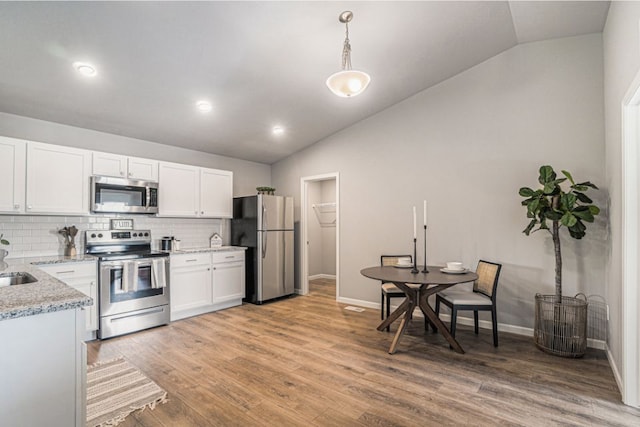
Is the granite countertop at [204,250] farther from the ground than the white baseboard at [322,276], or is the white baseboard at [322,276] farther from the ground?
the granite countertop at [204,250]

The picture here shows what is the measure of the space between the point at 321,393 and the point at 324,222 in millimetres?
5139

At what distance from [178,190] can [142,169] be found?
53cm

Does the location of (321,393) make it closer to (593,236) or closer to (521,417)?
(521,417)

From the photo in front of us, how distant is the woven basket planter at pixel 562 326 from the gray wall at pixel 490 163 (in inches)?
15.9

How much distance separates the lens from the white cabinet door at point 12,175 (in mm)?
3125

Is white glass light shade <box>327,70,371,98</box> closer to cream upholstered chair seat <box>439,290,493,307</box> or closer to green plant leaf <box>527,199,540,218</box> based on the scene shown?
green plant leaf <box>527,199,540,218</box>

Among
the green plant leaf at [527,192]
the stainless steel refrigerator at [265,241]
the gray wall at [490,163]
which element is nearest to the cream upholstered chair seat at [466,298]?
the gray wall at [490,163]

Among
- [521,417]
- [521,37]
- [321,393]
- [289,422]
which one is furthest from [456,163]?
[289,422]

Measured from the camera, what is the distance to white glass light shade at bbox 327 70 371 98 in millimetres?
2516

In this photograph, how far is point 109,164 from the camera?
3.83 m

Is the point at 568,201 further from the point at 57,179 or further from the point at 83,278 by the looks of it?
the point at 57,179

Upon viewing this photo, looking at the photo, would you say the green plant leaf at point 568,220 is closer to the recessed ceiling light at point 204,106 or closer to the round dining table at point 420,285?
the round dining table at point 420,285

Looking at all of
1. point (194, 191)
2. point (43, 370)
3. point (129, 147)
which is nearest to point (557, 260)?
point (43, 370)

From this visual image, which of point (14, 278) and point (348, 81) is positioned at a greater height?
point (348, 81)
